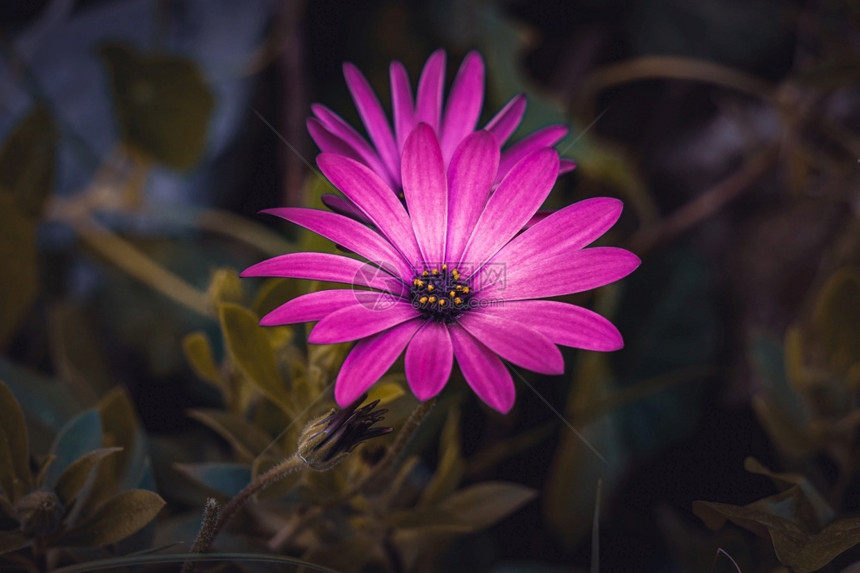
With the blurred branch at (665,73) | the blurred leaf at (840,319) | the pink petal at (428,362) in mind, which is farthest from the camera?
the blurred branch at (665,73)

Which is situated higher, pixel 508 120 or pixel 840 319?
pixel 508 120

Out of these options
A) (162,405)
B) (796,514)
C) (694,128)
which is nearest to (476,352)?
Result: (796,514)

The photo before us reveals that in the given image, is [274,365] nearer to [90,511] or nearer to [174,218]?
[90,511]

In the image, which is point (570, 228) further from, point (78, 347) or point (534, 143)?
point (78, 347)

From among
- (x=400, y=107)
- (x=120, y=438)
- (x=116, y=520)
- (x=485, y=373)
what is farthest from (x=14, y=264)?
(x=485, y=373)

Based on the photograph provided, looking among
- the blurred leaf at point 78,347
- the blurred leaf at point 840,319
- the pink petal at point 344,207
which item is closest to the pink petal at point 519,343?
the pink petal at point 344,207

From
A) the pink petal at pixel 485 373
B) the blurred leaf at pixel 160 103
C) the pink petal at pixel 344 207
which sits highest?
the blurred leaf at pixel 160 103

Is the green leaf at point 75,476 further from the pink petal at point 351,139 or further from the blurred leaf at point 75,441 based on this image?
the pink petal at point 351,139
